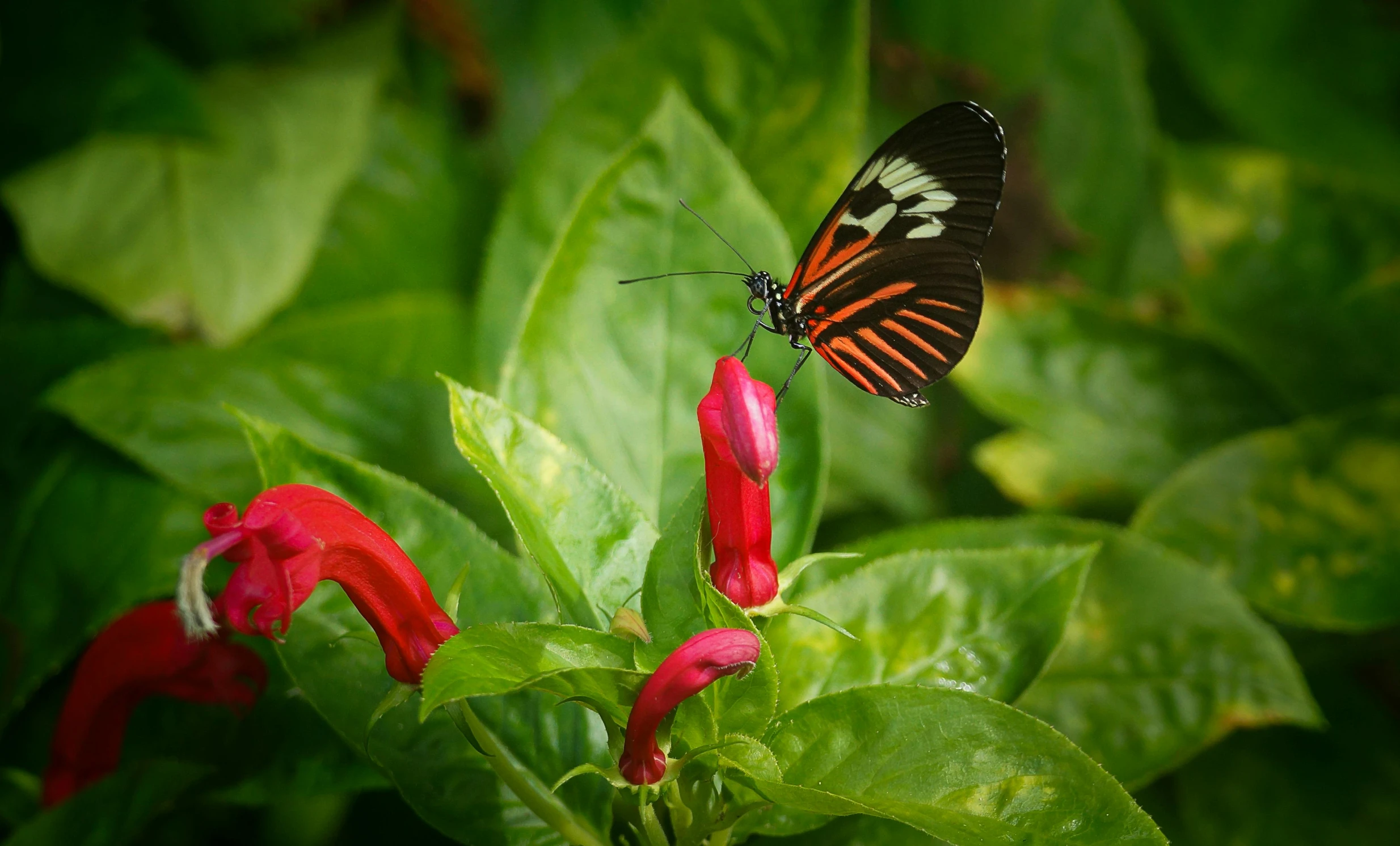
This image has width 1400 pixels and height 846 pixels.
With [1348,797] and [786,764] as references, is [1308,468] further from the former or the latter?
[786,764]

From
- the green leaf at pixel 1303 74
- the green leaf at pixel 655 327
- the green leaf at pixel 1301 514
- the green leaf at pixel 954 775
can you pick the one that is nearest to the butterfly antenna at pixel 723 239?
the green leaf at pixel 655 327

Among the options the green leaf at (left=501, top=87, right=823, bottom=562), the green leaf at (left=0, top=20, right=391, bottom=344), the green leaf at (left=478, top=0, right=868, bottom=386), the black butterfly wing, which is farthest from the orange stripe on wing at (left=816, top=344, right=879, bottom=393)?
the green leaf at (left=0, top=20, right=391, bottom=344)

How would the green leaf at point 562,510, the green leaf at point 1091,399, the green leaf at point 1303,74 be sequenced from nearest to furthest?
the green leaf at point 562,510
the green leaf at point 1091,399
the green leaf at point 1303,74

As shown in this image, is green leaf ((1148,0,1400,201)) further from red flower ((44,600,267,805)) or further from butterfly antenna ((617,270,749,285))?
red flower ((44,600,267,805))

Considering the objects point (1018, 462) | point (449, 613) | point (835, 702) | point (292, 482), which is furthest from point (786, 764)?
point (1018, 462)

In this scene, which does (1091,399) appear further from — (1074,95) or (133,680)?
(133,680)

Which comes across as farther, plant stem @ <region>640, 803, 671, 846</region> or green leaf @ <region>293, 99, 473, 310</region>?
green leaf @ <region>293, 99, 473, 310</region>

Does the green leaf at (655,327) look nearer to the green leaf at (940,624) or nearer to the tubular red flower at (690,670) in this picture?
the green leaf at (940,624)
